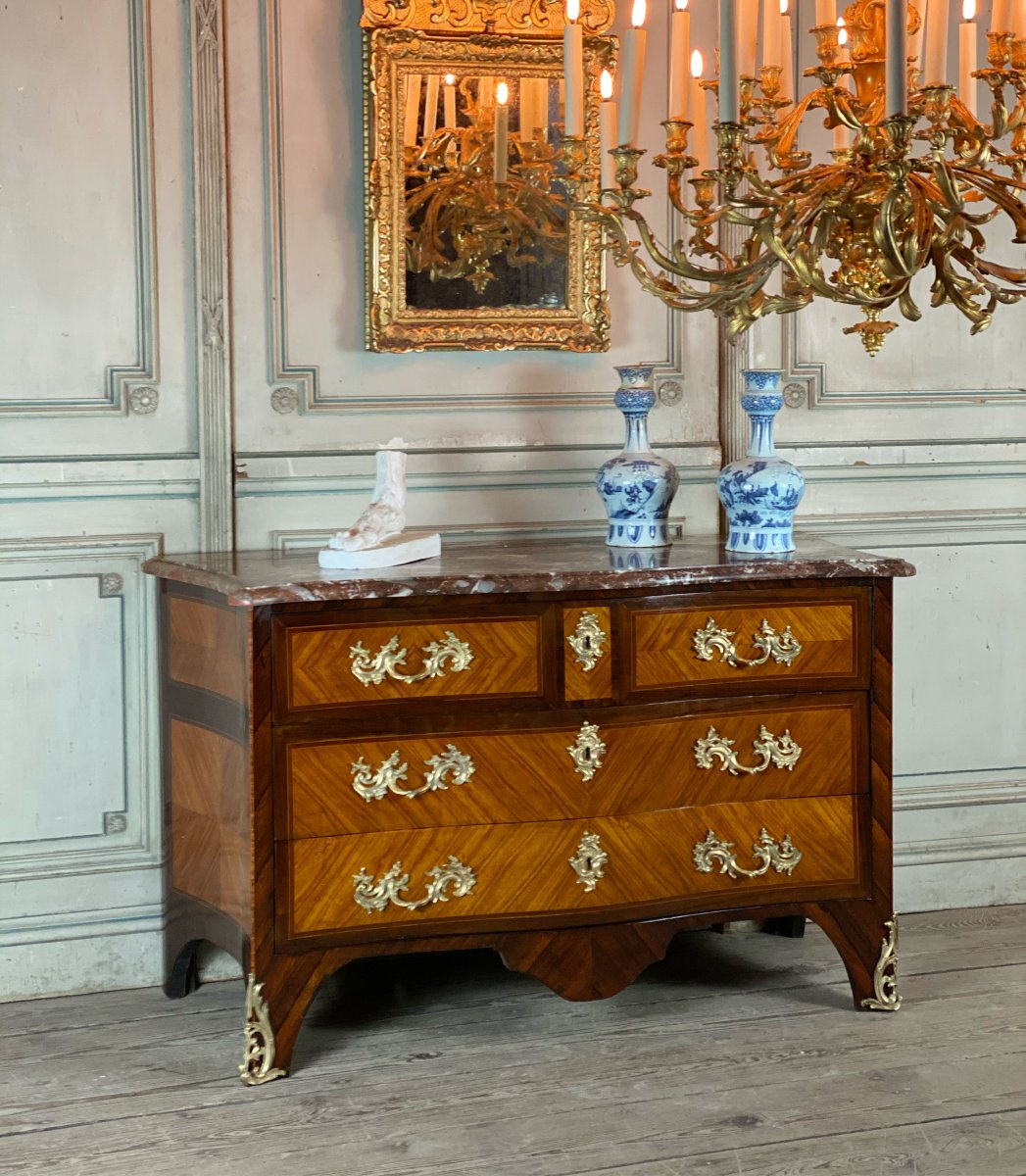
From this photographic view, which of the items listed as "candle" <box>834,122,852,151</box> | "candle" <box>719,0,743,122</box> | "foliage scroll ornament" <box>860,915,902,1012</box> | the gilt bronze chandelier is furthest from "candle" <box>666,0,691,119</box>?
"foliage scroll ornament" <box>860,915,902,1012</box>

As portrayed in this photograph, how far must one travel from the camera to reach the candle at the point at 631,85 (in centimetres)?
207

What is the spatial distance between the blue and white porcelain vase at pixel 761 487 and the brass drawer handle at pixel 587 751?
51 cm

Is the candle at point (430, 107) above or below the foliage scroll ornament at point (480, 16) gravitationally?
below

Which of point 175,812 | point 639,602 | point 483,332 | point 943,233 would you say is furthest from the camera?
point 483,332

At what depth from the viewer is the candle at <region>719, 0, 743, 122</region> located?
183cm

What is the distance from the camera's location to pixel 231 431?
302 cm

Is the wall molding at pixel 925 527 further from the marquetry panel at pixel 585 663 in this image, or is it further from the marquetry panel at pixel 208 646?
the marquetry panel at pixel 208 646

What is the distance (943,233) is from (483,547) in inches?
50.7

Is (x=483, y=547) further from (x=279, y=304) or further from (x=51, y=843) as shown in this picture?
(x=51, y=843)

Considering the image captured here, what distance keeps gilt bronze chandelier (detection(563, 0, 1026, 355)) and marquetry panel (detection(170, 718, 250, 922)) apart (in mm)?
1155

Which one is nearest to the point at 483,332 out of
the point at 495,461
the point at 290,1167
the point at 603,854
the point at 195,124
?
the point at 495,461

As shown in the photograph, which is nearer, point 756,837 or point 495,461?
point 756,837

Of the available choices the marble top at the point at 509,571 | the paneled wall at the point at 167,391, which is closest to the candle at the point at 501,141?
the paneled wall at the point at 167,391

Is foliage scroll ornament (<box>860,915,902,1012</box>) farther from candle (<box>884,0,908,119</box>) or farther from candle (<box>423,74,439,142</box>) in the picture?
candle (<box>423,74,439,142</box>)
